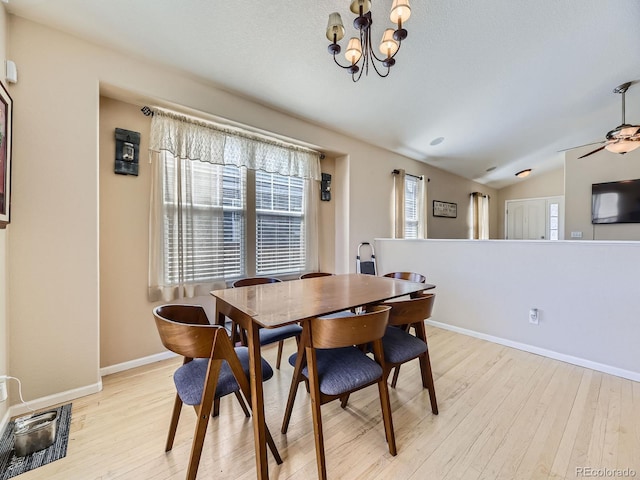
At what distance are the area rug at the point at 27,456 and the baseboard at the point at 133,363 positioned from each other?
0.60 meters


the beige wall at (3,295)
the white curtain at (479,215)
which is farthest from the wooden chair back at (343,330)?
the white curtain at (479,215)

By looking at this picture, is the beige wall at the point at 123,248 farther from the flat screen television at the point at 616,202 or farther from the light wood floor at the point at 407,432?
the flat screen television at the point at 616,202

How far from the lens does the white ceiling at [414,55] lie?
185cm

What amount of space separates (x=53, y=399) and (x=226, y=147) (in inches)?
94.8

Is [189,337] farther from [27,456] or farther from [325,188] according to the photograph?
[325,188]

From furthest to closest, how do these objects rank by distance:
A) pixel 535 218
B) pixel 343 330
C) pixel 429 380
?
pixel 535 218
pixel 429 380
pixel 343 330

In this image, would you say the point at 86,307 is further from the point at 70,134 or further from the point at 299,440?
the point at 299,440

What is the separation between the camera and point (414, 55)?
2.41 metres

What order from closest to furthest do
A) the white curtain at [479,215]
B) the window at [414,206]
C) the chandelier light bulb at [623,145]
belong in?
the chandelier light bulb at [623,145]
the window at [414,206]
the white curtain at [479,215]

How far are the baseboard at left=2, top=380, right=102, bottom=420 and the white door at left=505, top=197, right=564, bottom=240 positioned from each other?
345 inches

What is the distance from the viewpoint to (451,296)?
3.28 m

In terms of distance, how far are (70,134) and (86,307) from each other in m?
1.24

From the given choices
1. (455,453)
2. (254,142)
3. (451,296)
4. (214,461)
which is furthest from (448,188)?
(214,461)

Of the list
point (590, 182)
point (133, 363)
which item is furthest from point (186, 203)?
point (590, 182)
